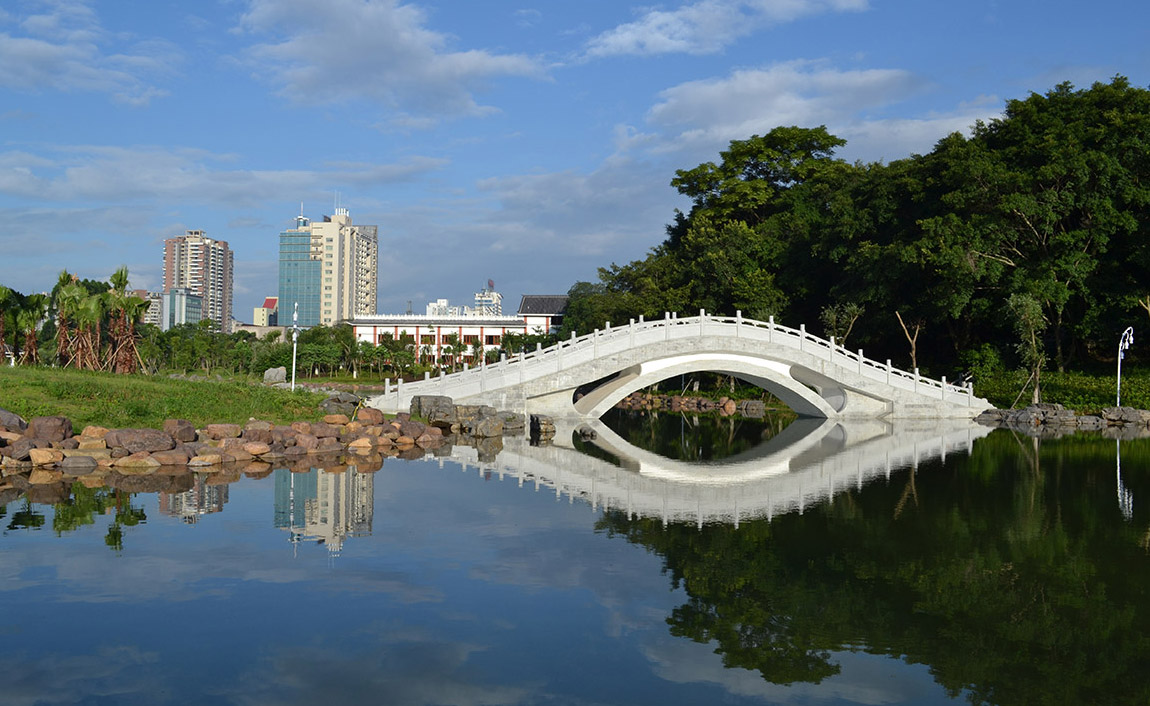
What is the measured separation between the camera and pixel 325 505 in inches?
468

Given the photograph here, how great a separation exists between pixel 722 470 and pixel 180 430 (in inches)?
402

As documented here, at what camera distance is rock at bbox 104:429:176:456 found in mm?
14898

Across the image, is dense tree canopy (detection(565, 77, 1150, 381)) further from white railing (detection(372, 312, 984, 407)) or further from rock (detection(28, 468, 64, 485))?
rock (detection(28, 468, 64, 485))

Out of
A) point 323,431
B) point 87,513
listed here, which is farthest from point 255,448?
point 87,513

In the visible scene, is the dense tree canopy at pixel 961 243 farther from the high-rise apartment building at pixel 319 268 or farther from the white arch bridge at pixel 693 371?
the high-rise apartment building at pixel 319 268

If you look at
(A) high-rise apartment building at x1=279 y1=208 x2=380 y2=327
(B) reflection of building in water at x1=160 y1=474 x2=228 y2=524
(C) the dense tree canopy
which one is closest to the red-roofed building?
(A) high-rise apartment building at x1=279 y1=208 x2=380 y2=327

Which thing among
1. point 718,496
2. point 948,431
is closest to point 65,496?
point 718,496

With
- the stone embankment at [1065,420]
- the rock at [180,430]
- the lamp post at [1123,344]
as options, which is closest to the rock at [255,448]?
the rock at [180,430]

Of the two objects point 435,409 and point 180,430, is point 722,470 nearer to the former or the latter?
point 435,409

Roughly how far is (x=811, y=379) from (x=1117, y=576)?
883 inches

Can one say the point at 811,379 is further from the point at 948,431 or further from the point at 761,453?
the point at 761,453

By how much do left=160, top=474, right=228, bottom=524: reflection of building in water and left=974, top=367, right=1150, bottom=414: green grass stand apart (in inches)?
1102

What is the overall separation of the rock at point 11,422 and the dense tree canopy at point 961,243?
27183 millimetres

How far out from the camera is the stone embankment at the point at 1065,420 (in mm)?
27842
